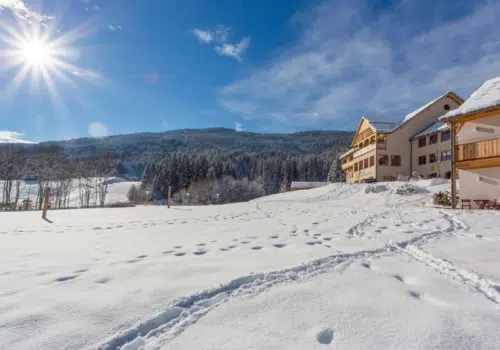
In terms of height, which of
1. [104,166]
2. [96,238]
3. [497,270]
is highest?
[104,166]

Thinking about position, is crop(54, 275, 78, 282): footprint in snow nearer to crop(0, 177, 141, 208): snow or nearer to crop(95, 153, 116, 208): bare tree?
→ crop(95, 153, 116, 208): bare tree

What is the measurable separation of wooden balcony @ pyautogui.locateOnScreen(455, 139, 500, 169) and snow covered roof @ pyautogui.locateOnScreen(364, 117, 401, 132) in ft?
49.3

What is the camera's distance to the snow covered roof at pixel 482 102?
1208 centimetres

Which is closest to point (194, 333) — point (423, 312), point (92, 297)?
point (92, 297)

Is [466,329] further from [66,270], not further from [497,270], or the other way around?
[66,270]

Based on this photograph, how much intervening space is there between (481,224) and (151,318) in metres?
8.43

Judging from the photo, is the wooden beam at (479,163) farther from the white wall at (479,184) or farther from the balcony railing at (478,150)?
the white wall at (479,184)

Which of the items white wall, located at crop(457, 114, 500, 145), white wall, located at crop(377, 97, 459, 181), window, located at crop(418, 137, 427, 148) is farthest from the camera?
white wall, located at crop(377, 97, 459, 181)

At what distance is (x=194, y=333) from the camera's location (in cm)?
190

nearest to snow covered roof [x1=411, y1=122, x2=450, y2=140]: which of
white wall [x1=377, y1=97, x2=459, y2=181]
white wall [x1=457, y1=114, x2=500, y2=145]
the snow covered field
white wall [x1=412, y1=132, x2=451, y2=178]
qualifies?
white wall [x1=412, y1=132, x2=451, y2=178]

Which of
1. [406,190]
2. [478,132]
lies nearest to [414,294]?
[478,132]

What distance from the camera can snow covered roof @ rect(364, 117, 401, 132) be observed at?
28153 mm

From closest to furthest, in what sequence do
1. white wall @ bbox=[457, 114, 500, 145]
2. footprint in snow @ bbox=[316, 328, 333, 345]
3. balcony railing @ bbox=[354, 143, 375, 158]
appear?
1. footprint in snow @ bbox=[316, 328, 333, 345]
2. white wall @ bbox=[457, 114, 500, 145]
3. balcony railing @ bbox=[354, 143, 375, 158]

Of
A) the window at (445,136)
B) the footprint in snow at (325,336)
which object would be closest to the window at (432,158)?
the window at (445,136)
